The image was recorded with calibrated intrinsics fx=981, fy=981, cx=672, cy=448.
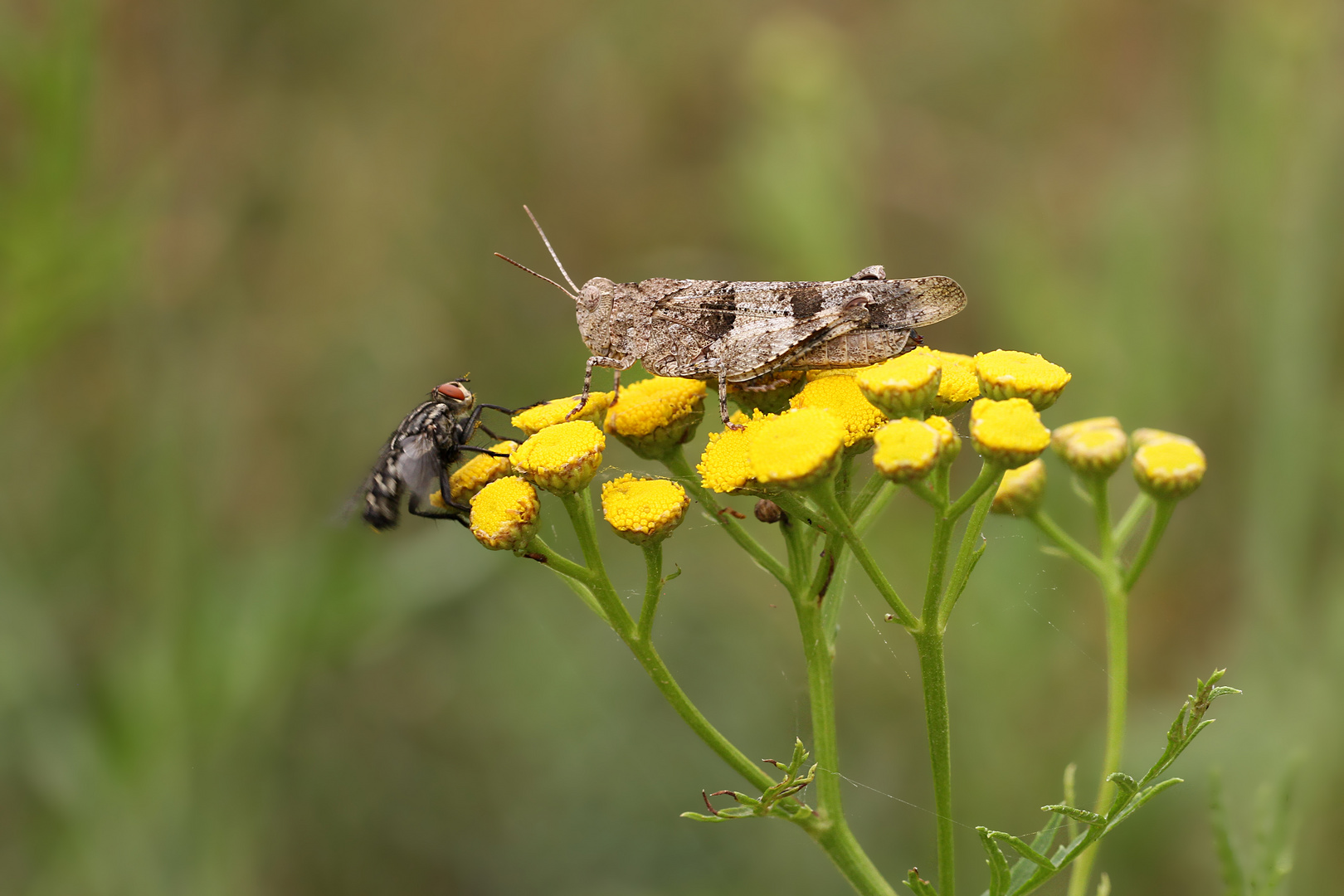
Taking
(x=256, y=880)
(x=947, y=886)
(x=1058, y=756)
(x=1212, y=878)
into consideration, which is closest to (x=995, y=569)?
(x=1058, y=756)

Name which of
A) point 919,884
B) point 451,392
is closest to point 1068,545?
point 919,884

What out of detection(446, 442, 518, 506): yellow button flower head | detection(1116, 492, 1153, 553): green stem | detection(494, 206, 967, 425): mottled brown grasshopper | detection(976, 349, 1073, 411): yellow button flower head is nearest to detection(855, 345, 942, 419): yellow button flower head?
detection(976, 349, 1073, 411): yellow button flower head

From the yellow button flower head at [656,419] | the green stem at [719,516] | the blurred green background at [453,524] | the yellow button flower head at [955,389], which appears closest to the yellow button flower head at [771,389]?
the yellow button flower head at [656,419]

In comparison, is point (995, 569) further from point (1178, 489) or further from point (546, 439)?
point (546, 439)

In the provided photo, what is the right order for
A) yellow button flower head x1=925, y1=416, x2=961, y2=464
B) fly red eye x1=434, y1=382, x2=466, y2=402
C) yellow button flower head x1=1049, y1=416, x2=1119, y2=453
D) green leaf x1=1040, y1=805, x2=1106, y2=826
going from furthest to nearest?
fly red eye x1=434, y1=382, x2=466, y2=402 → yellow button flower head x1=1049, y1=416, x2=1119, y2=453 → yellow button flower head x1=925, y1=416, x2=961, y2=464 → green leaf x1=1040, y1=805, x2=1106, y2=826

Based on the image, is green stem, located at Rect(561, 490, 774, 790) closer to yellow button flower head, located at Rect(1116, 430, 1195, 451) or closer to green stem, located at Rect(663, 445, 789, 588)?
green stem, located at Rect(663, 445, 789, 588)

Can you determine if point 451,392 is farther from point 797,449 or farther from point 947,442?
point 947,442
